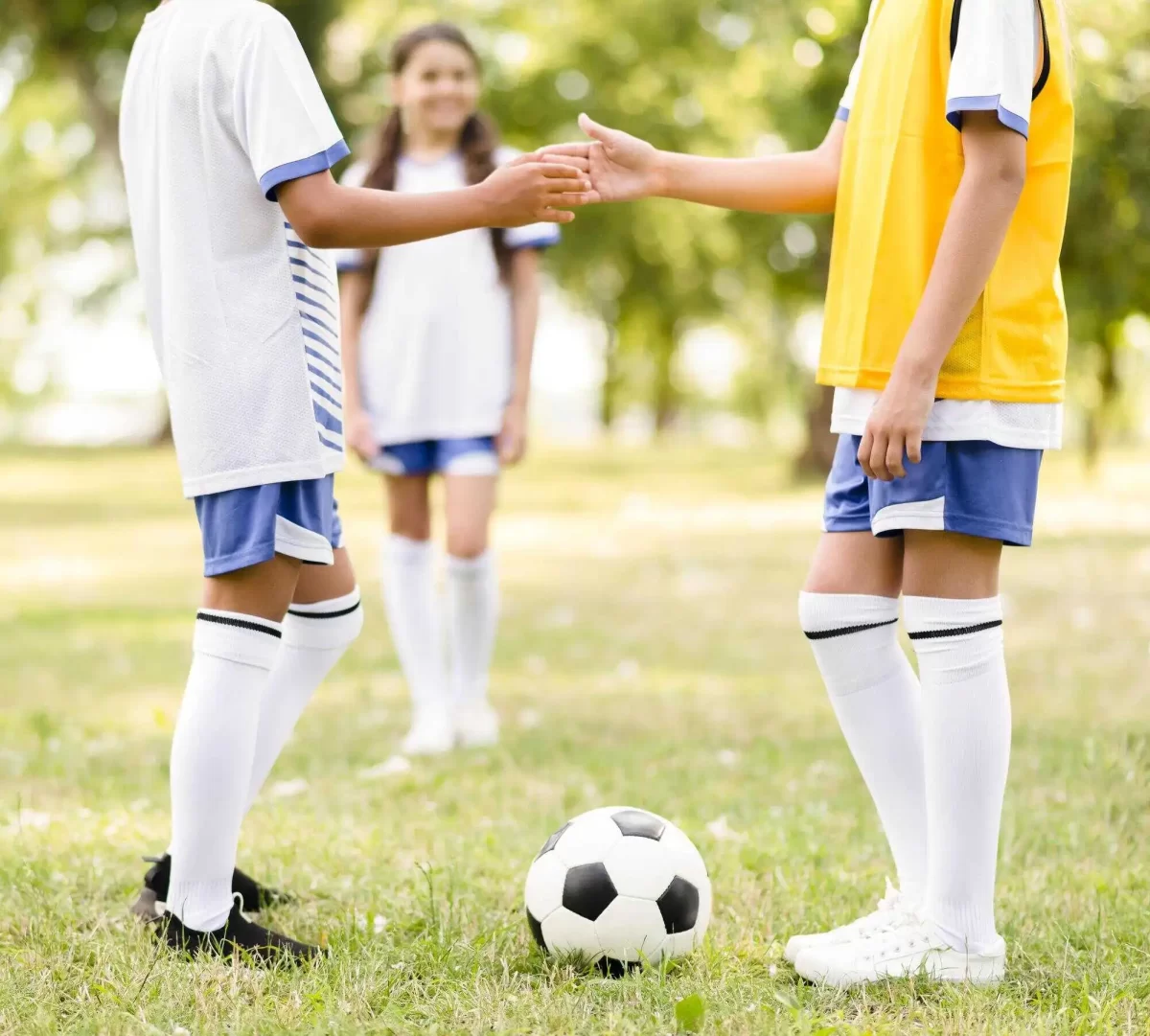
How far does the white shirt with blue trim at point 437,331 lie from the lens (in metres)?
4.91

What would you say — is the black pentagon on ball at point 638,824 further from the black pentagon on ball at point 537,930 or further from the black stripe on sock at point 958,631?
the black stripe on sock at point 958,631

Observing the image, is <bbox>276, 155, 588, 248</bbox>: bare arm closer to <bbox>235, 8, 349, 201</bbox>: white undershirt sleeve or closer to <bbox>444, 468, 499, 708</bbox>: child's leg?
<bbox>235, 8, 349, 201</bbox>: white undershirt sleeve

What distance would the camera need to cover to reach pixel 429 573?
5.14 meters

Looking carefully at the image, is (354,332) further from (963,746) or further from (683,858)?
(963,746)

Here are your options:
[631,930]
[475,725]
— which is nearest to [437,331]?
[475,725]

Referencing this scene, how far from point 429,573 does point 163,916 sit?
242 cm

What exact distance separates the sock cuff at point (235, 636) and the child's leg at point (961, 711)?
1251 millimetres

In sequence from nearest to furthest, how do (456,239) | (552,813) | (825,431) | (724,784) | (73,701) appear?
(552,813) < (724,784) < (456,239) < (73,701) < (825,431)

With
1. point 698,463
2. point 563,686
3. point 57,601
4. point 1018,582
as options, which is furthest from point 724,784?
point 698,463

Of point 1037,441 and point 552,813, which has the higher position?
point 1037,441

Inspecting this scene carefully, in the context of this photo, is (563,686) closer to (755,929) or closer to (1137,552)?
(755,929)

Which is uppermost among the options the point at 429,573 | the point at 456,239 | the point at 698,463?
the point at 456,239

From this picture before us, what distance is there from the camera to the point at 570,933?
8.91ft

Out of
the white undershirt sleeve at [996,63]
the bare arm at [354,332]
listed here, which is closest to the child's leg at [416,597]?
the bare arm at [354,332]
